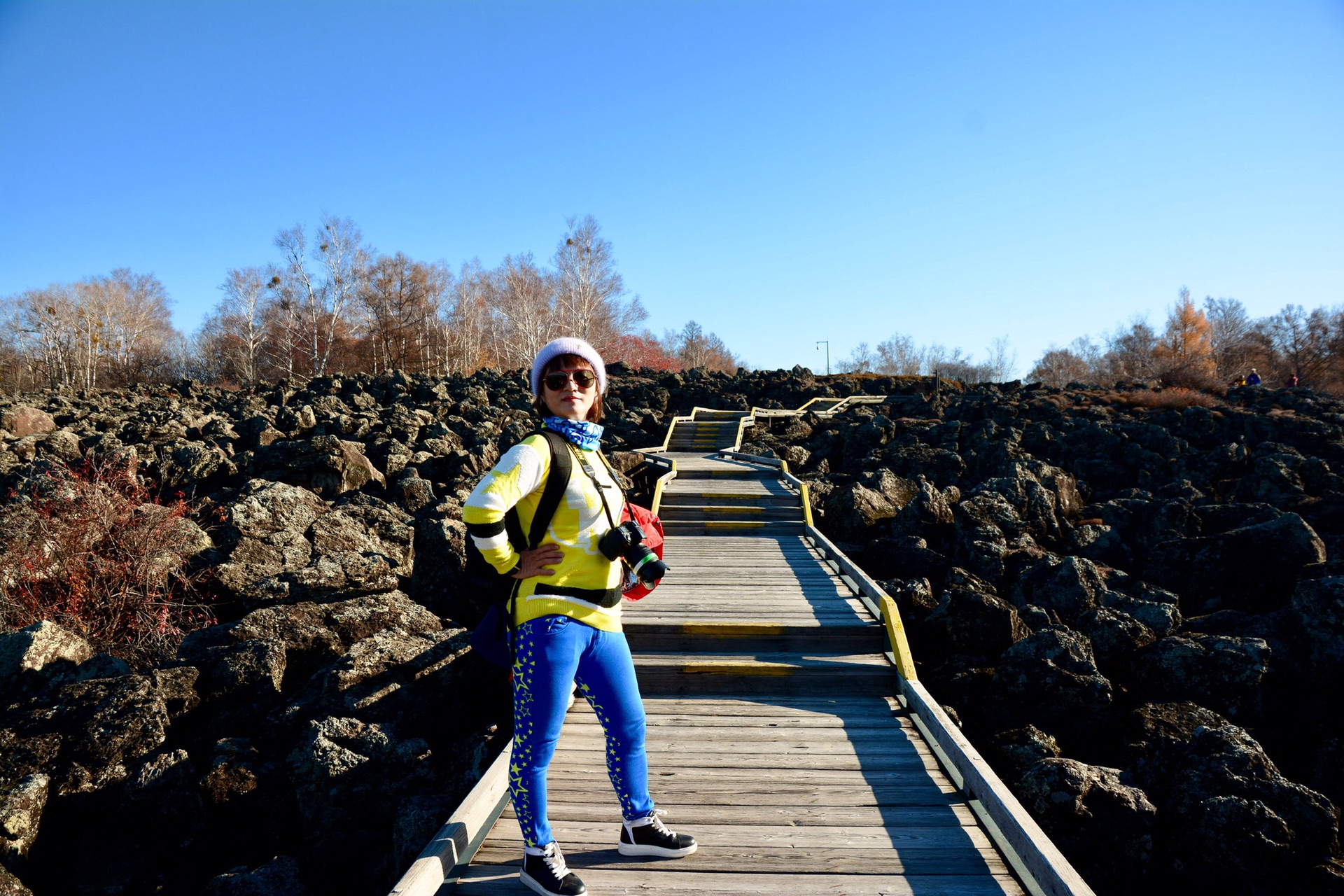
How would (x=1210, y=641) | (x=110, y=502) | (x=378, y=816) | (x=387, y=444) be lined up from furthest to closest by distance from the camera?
(x=387, y=444), (x=110, y=502), (x=1210, y=641), (x=378, y=816)

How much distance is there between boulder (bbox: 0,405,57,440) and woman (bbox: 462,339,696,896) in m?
20.2

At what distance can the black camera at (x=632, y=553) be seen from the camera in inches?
114

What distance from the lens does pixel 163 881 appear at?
4844 mm

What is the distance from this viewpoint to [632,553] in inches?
115

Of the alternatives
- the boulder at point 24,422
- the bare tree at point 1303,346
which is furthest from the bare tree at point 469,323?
the bare tree at point 1303,346

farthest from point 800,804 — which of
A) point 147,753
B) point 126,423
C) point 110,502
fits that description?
point 126,423

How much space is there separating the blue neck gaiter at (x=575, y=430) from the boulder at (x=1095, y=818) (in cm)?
416

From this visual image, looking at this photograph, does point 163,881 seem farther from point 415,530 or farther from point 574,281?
point 574,281

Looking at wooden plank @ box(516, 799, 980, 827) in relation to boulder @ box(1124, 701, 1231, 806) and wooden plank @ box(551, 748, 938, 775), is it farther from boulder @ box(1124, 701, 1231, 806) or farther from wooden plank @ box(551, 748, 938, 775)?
boulder @ box(1124, 701, 1231, 806)

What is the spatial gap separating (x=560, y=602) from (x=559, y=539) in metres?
0.25

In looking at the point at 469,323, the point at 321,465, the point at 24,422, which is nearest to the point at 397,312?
the point at 469,323

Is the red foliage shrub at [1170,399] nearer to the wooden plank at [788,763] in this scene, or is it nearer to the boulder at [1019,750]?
the boulder at [1019,750]

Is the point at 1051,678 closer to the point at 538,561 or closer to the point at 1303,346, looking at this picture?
the point at 538,561

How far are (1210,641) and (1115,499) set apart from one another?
27.7 feet
